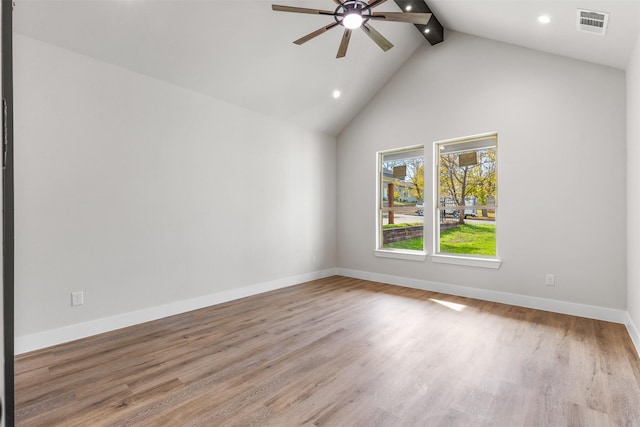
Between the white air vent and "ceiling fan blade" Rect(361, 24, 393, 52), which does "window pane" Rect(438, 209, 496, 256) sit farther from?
"ceiling fan blade" Rect(361, 24, 393, 52)

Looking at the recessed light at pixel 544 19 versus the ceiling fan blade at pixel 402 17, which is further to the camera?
the recessed light at pixel 544 19

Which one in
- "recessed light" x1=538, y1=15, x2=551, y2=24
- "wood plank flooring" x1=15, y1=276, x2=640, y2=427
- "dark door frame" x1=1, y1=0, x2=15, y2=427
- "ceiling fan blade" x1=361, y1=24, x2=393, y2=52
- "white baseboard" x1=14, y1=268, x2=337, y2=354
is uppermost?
"recessed light" x1=538, y1=15, x2=551, y2=24

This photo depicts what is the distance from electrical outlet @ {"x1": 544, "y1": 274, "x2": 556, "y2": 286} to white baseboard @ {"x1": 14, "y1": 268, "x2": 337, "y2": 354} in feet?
11.7

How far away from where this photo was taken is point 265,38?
3566mm

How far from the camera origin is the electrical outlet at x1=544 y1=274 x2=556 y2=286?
372cm

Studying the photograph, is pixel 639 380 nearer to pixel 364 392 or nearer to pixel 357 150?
pixel 364 392

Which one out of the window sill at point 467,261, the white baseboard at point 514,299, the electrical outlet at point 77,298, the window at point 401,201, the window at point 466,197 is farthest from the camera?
the window at point 401,201

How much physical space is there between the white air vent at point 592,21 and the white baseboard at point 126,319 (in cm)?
462

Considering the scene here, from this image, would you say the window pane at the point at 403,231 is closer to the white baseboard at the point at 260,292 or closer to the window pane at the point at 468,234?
the window pane at the point at 468,234

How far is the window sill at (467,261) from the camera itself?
4156 mm

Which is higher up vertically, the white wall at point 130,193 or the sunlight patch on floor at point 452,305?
the white wall at point 130,193

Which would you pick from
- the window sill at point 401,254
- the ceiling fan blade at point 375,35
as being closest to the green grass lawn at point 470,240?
the window sill at point 401,254

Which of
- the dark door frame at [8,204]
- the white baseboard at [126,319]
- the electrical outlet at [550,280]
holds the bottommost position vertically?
the white baseboard at [126,319]

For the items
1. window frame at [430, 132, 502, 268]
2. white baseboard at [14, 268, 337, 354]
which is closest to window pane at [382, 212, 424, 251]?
window frame at [430, 132, 502, 268]
